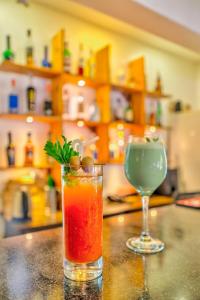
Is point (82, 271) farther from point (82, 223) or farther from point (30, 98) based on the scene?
point (30, 98)

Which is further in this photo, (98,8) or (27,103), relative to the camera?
(27,103)

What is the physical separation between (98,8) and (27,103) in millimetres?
1057

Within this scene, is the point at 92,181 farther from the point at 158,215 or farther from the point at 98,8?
the point at 98,8

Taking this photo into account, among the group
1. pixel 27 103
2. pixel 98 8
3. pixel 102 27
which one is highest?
pixel 102 27

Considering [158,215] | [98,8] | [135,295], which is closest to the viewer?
[135,295]

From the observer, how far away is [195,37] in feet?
7.11

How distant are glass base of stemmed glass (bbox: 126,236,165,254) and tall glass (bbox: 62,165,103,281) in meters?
0.17

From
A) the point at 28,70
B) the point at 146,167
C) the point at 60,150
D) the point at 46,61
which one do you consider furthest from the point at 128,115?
the point at 60,150

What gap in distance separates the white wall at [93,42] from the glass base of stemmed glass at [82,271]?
2178 mm

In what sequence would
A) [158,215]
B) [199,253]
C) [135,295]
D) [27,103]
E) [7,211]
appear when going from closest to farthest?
1. [135,295]
2. [199,253]
3. [158,215]
4. [7,211]
5. [27,103]

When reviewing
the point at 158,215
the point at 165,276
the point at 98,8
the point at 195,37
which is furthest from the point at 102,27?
the point at 165,276

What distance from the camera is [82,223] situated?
1.82 ft

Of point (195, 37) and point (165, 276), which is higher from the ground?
point (195, 37)

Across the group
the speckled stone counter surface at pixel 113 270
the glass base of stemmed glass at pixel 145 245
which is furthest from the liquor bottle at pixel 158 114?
the glass base of stemmed glass at pixel 145 245
